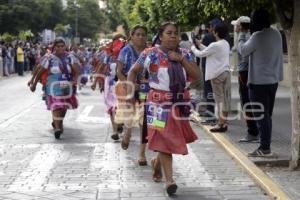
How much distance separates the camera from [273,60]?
7668mm

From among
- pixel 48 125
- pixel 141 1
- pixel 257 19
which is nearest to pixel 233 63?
pixel 141 1

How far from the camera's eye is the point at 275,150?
27.5 feet

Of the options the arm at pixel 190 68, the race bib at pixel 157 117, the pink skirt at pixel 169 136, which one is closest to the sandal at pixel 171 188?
the pink skirt at pixel 169 136

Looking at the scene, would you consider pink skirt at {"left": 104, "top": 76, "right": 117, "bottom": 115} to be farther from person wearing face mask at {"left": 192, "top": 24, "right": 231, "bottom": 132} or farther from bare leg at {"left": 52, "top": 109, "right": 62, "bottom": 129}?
person wearing face mask at {"left": 192, "top": 24, "right": 231, "bottom": 132}

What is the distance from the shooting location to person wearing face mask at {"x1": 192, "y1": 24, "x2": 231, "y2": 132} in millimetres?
9875

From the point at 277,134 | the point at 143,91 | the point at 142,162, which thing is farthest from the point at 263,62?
the point at 277,134

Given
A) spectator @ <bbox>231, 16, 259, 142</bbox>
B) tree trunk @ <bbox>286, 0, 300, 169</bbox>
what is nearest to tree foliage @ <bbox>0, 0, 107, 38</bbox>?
spectator @ <bbox>231, 16, 259, 142</bbox>

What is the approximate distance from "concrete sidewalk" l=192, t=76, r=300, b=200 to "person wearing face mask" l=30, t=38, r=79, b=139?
2.48m

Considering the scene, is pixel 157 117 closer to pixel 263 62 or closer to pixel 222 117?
pixel 263 62

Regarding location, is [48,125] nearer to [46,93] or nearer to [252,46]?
[46,93]

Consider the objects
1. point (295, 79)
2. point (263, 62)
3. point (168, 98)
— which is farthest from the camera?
point (263, 62)

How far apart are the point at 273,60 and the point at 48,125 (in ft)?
18.3

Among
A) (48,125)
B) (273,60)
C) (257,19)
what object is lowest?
(48,125)

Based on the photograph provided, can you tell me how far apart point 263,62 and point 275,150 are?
4.53 feet
